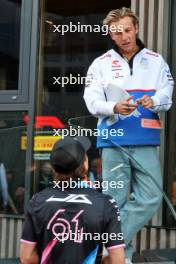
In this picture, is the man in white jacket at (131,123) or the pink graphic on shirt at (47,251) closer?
the pink graphic on shirt at (47,251)

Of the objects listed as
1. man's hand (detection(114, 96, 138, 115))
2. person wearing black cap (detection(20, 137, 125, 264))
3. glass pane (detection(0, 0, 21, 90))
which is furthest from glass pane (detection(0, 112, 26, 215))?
person wearing black cap (detection(20, 137, 125, 264))

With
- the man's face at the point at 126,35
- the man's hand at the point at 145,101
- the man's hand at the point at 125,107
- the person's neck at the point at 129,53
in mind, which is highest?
the man's face at the point at 126,35

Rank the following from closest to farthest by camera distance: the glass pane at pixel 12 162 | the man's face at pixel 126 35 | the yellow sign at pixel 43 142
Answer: the man's face at pixel 126 35, the yellow sign at pixel 43 142, the glass pane at pixel 12 162

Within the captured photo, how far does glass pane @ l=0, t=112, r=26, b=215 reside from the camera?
511 centimetres

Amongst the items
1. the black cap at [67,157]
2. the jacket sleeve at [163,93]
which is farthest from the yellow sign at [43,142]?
the black cap at [67,157]

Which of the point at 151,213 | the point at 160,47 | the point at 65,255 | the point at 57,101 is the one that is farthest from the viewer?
the point at 57,101

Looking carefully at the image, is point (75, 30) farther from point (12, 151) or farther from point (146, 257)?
point (146, 257)

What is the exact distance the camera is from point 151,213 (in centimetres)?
392

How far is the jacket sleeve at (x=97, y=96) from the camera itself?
3889 millimetres

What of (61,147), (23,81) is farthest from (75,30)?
(61,147)

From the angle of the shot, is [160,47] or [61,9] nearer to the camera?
[160,47]

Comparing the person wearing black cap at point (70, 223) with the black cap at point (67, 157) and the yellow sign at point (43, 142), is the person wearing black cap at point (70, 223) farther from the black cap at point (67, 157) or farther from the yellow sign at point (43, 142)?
the yellow sign at point (43, 142)

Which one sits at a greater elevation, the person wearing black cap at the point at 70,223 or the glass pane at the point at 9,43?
the glass pane at the point at 9,43

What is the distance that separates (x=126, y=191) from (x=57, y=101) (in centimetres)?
137
